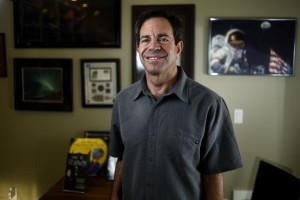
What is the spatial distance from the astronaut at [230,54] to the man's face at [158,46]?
0.94 m

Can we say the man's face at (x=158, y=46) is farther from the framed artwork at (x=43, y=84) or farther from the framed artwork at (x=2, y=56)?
the framed artwork at (x=2, y=56)

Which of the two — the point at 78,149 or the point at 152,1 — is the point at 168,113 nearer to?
the point at 78,149

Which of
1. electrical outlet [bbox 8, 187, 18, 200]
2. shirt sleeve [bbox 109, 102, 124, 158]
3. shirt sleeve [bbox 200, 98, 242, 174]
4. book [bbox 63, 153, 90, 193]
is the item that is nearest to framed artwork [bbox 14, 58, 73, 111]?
book [bbox 63, 153, 90, 193]

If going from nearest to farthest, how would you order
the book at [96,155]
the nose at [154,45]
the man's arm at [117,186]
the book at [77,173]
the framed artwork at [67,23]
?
the nose at [154,45] < the man's arm at [117,186] < the book at [77,173] < the book at [96,155] < the framed artwork at [67,23]

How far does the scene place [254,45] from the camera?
1.92 m

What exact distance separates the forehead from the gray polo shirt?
21cm

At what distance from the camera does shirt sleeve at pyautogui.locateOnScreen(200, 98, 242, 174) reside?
107 centimetres

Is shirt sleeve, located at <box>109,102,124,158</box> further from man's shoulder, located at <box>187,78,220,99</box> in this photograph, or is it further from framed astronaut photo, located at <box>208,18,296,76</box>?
framed astronaut photo, located at <box>208,18,296,76</box>

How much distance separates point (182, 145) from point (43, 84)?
1410 millimetres

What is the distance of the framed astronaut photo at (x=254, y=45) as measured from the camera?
1.90 metres

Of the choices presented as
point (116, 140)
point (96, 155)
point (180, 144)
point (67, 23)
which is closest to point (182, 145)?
point (180, 144)

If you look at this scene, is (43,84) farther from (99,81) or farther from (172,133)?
(172,133)

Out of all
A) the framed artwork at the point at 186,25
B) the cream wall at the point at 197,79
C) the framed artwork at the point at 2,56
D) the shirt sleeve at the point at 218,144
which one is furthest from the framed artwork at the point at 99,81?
the shirt sleeve at the point at 218,144

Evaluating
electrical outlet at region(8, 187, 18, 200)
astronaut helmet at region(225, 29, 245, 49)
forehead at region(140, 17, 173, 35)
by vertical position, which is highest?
astronaut helmet at region(225, 29, 245, 49)
